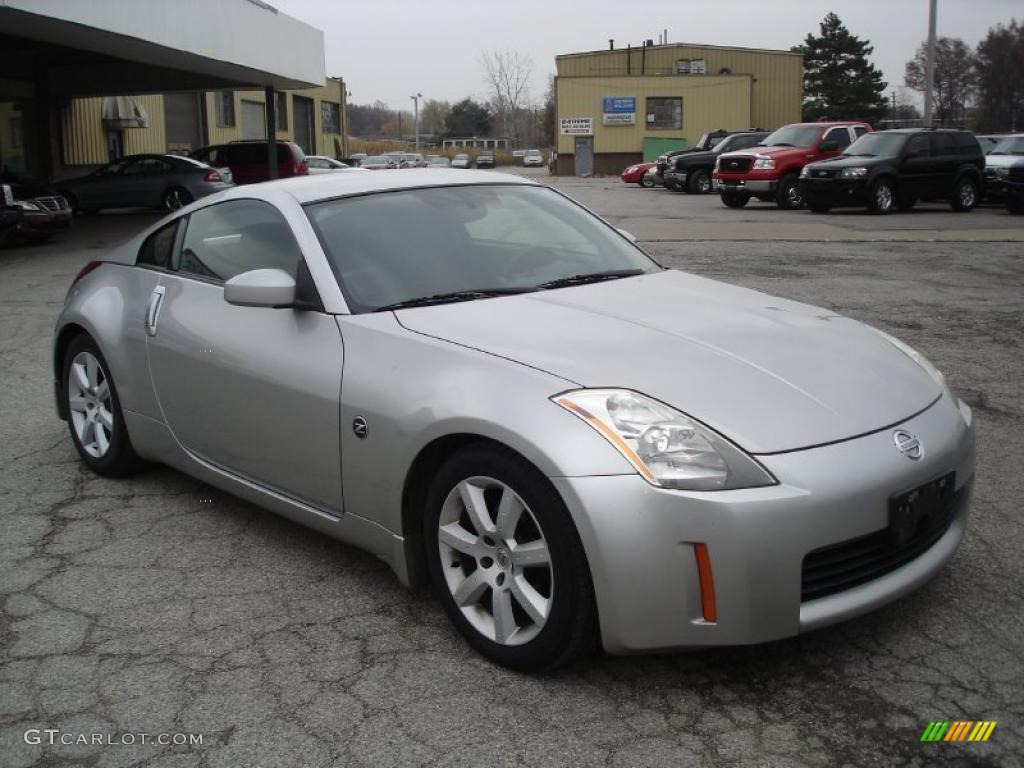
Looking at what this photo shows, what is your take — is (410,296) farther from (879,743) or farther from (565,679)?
(879,743)

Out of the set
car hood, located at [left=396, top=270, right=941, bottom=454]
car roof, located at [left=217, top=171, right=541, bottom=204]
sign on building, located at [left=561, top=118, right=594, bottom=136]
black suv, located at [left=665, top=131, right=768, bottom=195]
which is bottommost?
car hood, located at [left=396, top=270, right=941, bottom=454]

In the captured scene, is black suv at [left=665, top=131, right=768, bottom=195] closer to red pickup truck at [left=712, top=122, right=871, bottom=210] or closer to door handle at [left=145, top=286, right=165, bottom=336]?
red pickup truck at [left=712, top=122, right=871, bottom=210]

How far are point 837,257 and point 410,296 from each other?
35.6 ft

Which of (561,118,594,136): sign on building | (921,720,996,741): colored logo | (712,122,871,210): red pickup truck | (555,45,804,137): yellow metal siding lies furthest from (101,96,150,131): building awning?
(921,720,996,741): colored logo

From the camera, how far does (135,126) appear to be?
34.8 metres

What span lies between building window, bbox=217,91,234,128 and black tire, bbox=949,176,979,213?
31.9m

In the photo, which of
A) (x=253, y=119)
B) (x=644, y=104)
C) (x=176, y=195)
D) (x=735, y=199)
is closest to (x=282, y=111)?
(x=253, y=119)

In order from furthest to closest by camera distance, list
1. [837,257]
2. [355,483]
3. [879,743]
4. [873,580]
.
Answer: [837,257], [355,483], [873,580], [879,743]

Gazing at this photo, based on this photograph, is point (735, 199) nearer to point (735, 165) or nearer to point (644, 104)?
point (735, 165)

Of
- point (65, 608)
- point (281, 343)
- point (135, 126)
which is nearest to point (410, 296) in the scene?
point (281, 343)

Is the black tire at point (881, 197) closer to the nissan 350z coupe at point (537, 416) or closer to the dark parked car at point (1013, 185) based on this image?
the dark parked car at point (1013, 185)

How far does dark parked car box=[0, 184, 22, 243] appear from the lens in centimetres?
1573

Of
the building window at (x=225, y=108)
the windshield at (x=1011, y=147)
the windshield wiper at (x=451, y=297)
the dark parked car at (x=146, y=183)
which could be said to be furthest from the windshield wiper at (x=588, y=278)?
the building window at (x=225, y=108)

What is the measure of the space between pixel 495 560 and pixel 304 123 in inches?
2264
